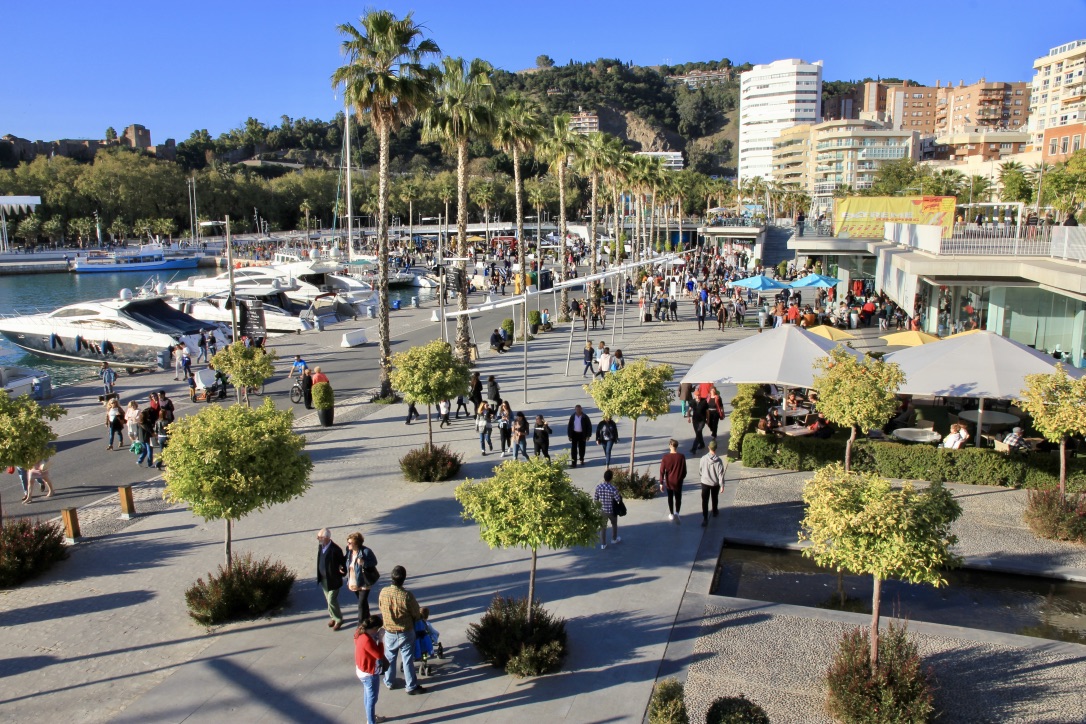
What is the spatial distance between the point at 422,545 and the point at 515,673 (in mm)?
3635

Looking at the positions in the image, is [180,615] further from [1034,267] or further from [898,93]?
[898,93]

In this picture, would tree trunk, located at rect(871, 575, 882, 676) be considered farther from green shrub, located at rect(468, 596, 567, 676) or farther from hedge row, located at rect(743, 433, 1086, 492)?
hedge row, located at rect(743, 433, 1086, 492)

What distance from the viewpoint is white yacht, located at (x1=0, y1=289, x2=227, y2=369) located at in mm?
30656

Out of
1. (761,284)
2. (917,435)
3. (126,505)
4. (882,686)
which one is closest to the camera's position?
(882,686)

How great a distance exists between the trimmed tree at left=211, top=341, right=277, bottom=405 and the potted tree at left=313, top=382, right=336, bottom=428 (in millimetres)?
1223

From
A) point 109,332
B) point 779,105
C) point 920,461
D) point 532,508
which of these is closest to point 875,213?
point 920,461

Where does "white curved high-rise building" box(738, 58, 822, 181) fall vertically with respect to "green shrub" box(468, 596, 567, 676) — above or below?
above

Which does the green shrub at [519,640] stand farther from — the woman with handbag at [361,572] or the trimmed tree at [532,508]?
the woman with handbag at [361,572]

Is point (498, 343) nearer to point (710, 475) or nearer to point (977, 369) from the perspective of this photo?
point (977, 369)

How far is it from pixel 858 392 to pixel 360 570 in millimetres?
8403

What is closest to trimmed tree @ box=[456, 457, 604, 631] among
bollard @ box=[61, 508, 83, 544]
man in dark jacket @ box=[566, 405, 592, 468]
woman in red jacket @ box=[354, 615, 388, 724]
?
woman in red jacket @ box=[354, 615, 388, 724]

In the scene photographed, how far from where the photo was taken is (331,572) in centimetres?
869

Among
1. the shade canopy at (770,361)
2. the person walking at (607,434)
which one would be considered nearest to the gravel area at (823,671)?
the person walking at (607,434)

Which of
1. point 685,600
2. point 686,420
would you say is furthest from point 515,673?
point 686,420
